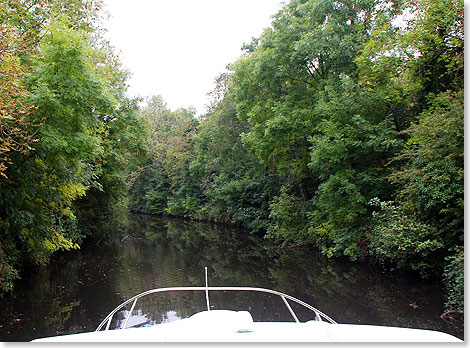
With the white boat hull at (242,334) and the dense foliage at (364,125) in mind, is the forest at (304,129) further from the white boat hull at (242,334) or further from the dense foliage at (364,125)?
the white boat hull at (242,334)

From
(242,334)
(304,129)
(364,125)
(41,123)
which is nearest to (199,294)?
(41,123)

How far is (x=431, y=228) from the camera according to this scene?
9.31 meters

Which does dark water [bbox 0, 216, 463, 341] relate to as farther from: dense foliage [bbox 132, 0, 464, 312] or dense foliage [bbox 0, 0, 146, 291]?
dense foliage [bbox 0, 0, 146, 291]

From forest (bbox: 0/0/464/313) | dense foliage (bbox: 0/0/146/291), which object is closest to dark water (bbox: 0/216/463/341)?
forest (bbox: 0/0/464/313)

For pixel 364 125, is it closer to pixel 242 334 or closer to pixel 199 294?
pixel 199 294

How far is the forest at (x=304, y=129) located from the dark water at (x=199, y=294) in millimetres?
695

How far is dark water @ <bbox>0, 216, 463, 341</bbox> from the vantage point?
742cm

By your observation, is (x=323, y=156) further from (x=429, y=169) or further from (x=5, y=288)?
(x=5, y=288)

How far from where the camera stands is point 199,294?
32.1 feet

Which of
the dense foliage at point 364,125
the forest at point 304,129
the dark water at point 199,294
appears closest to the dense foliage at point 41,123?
the forest at point 304,129

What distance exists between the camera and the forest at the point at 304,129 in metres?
7.91

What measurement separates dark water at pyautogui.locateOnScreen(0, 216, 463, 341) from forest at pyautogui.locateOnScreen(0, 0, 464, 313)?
2.28 feet

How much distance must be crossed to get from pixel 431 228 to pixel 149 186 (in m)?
38.9

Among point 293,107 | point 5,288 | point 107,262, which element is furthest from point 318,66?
point 5,288
